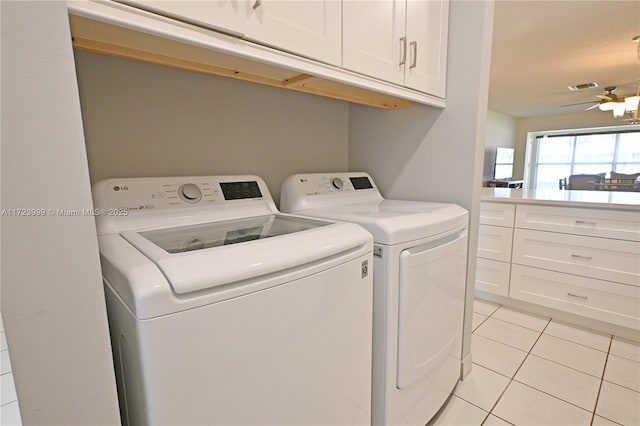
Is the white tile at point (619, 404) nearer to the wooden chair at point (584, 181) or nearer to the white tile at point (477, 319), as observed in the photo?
the white tile at point (477, 319)

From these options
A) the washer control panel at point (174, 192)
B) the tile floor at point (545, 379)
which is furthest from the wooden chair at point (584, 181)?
the washer control panel at point (174, 192)

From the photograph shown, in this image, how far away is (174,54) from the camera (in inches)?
37.9

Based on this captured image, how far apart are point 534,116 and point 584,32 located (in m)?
5.69

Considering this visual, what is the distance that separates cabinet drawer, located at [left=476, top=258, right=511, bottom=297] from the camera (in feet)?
8.04

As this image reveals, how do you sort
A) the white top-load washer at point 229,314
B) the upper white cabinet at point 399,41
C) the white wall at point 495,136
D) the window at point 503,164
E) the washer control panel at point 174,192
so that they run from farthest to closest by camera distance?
the window at point 503,164
the white wall at point 495,136
the upper white cabinet at point 399,41
the washer control panel at point 174,192
the white top-load washer at point 229,314

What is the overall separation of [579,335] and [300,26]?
2.53 meters

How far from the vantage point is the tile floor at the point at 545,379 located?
57.2 inches

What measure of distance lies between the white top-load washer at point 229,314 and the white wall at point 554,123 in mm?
8524

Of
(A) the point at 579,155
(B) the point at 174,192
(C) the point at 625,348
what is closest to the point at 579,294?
(C) the point at 625,348

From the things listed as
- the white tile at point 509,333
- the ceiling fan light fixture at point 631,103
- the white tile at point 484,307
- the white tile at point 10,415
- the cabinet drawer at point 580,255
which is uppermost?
the ceiling fan light fixture at point 631,103

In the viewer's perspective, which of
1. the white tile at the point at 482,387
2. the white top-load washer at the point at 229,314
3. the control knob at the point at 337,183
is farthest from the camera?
the control knob at the point at 337,183

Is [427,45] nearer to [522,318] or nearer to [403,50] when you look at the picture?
[403,50]

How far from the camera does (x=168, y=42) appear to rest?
2.80 ft

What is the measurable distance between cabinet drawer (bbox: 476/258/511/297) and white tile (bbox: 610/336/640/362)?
0.65 metres
